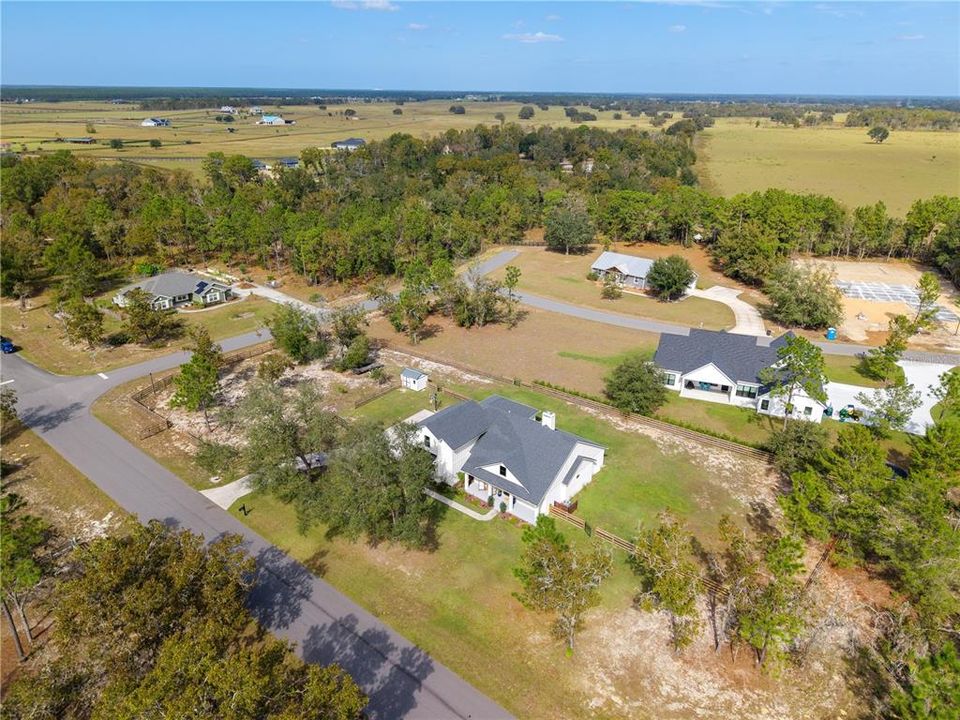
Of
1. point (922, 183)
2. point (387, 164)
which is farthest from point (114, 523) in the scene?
point (922, 183)

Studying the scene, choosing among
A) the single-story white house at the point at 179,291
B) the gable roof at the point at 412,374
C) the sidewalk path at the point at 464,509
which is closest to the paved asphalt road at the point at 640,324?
the gable roof at the point at 412,374

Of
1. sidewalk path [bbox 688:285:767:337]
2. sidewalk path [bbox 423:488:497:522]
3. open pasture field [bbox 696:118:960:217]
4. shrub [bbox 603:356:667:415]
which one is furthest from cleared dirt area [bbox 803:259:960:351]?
sidewalk path [bbox 423:488:497:522]

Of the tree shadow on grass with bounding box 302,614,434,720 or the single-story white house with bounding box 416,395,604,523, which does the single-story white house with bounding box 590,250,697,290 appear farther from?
the tree shadow on grass with bounding box 302,614,434,720

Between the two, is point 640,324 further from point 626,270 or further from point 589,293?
point 626,270

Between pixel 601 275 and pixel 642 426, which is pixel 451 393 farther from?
pixel 601 275

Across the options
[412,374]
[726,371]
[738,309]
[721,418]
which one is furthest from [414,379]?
[738,309]

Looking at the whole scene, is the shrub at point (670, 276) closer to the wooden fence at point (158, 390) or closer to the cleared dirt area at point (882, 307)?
the cleared dirt area at point (882, 307)
